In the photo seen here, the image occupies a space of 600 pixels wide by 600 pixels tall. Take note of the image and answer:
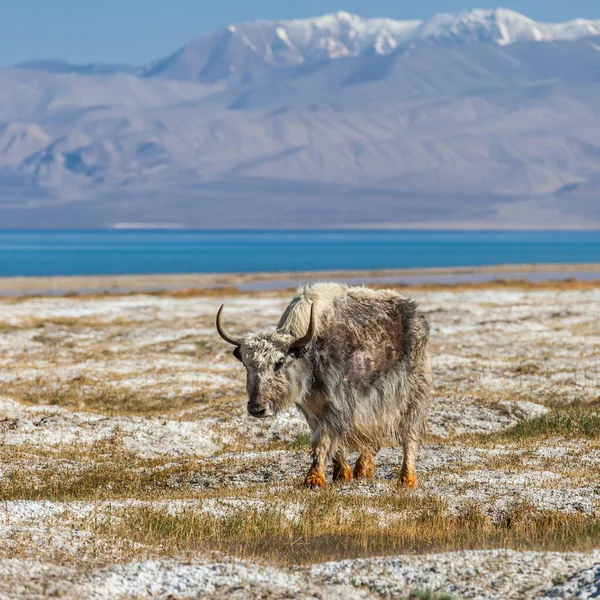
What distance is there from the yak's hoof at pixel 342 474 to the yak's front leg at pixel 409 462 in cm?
88

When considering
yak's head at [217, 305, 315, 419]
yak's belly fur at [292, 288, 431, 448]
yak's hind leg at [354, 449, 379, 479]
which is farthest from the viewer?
yak's hind leg at [354, 449, 379, 479]

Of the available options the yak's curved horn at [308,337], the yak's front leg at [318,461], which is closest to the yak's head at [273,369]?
the yak's curved horn at [308,337]

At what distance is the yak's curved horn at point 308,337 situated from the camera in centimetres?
1680

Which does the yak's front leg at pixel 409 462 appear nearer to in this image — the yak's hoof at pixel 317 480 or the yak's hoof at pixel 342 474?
the yak's hoof at pixel 342 474

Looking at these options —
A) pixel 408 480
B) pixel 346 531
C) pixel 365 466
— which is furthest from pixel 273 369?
pixel 346 531

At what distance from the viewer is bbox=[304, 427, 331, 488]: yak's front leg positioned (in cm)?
1745

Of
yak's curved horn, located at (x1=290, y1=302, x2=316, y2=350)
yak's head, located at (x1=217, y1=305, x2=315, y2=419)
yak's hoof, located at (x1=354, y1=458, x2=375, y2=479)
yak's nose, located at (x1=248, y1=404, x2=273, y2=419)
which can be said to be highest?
yak's curved horn, located at (x1=290, y1=302, x2=316, y2=350)

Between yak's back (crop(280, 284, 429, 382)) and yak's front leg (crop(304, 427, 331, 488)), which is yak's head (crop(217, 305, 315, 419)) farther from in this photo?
yak's front leg (crop(304, 427, 331, 488))

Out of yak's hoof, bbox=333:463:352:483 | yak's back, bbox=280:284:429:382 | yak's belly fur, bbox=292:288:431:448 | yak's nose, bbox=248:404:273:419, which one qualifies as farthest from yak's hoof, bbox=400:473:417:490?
yak's nose, bbox=248:404:273:419

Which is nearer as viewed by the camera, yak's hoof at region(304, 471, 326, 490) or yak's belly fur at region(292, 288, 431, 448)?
yak's belly fur at region(292, 288, 431, 448)

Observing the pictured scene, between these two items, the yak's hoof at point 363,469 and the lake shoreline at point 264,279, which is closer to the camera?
the yak's hoof at point 363,469

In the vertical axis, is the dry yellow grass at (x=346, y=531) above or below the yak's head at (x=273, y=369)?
below

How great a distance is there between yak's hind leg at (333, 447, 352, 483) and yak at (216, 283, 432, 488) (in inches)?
0.7

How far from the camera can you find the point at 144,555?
1236 cm
